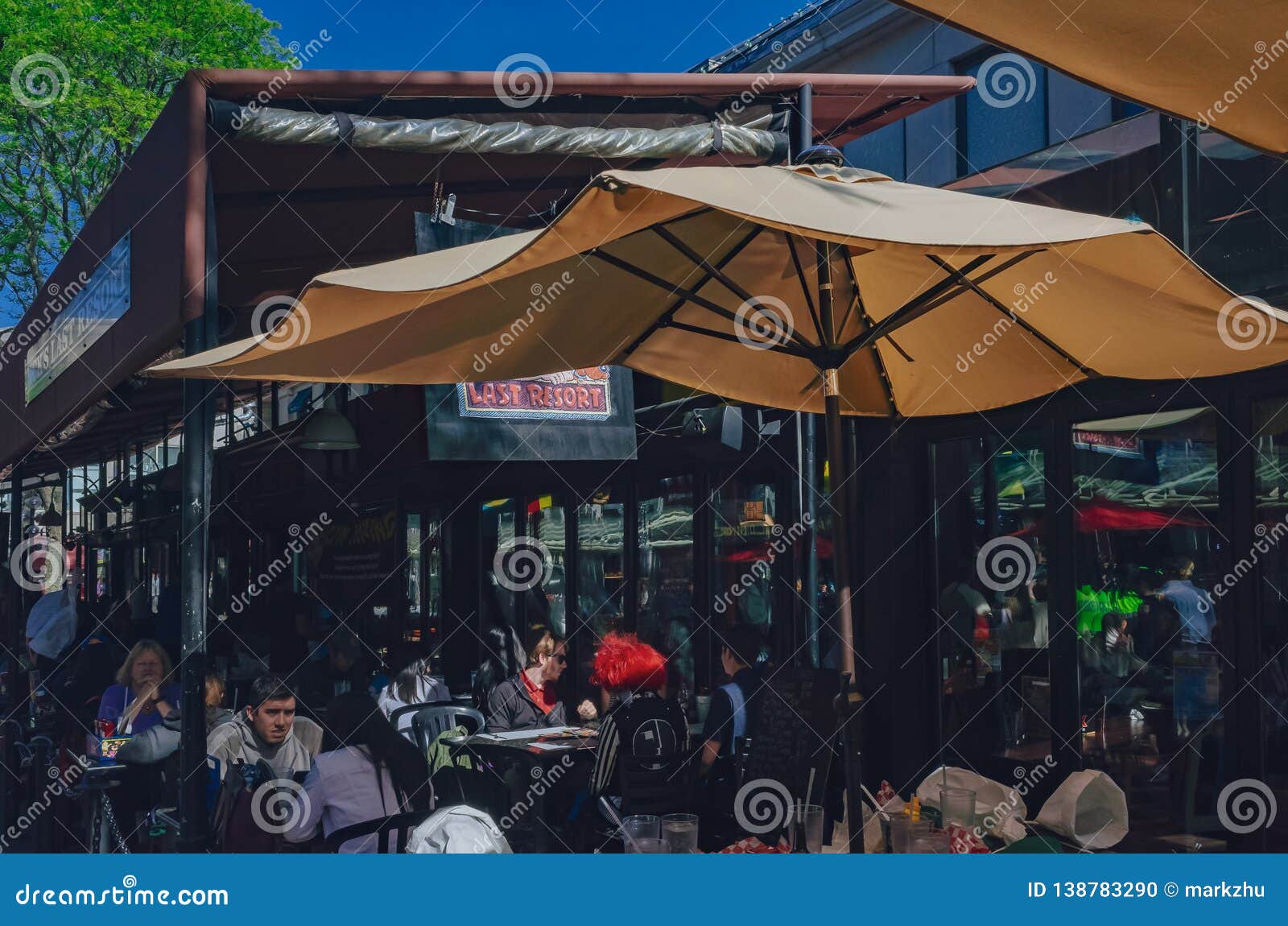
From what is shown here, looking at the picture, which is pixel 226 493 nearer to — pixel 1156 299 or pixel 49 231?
pixel 49 231

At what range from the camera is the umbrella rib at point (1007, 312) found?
4500 mm

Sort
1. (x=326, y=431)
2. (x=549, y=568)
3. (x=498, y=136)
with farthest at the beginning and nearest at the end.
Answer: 1. (x=549, y=568)
2. (x=326, y=431)
3. (x=498, y=136)

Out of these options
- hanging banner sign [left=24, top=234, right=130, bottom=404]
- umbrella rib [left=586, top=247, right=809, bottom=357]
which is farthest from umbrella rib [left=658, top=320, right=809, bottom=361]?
hanging banner sign [left=24, top=234, right=130, bottom=404]

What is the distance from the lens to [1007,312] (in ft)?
17.0

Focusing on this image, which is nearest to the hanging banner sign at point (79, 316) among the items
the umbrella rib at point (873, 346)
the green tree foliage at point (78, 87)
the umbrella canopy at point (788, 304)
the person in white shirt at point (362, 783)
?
the person in white shirt at point (362, 783)

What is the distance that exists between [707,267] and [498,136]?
8.14 feet

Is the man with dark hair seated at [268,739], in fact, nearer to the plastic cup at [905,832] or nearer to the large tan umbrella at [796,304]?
the large tan umbrella at [796,304]

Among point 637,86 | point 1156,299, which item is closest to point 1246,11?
point 1156,299

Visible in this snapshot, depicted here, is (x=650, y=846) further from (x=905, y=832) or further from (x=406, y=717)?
(x=406, y=717)

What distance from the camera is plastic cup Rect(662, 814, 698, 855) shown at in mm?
3707

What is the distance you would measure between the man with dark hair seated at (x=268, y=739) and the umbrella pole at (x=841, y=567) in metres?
2.95

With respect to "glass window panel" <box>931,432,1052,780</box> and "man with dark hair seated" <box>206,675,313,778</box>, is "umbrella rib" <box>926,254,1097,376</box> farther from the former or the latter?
"man with dark hair seated" <box>206,675,313,778</box>

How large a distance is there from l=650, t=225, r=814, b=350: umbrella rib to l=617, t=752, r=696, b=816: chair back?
2.38m

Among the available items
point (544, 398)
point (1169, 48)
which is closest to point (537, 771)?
point (544, 398)
